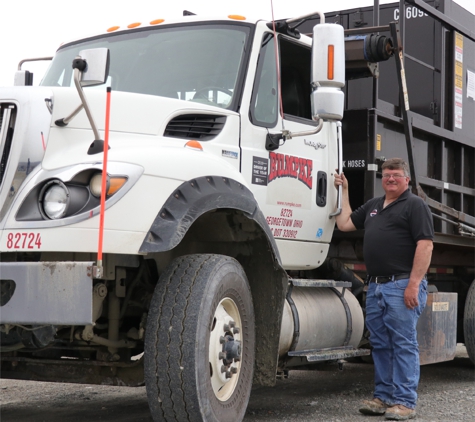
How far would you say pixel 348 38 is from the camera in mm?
6227

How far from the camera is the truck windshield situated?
5.09 metres

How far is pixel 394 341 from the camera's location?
552 cm

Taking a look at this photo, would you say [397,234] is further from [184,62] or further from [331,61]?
[184,62]

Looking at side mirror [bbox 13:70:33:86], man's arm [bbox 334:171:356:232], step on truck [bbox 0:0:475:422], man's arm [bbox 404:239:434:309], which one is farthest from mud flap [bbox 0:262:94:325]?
side mirror [bbox 13:70:33:86]

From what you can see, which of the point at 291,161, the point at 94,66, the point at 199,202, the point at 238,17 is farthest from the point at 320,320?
the point at 94,66

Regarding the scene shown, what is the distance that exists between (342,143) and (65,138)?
8.57ft

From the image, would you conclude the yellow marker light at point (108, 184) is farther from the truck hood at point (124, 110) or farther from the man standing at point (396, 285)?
the man standing at point (396, 285)

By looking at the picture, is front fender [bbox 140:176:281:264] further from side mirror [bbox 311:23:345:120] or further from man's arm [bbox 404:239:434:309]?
man's arm [bbox 404:239:434:309]

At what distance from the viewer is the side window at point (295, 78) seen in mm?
5551

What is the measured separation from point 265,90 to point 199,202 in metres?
1.38

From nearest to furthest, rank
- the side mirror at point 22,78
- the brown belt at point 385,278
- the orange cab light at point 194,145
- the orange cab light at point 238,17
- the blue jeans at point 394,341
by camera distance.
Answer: the orange cab light at point 194,145, the orange cab light at point 238,17, the blue jeans at point 394,341, the brown belt at point 385,278, the side mirror at point 22,78

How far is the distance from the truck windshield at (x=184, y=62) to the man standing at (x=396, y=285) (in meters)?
1.39

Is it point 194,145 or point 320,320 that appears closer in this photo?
point 194,145

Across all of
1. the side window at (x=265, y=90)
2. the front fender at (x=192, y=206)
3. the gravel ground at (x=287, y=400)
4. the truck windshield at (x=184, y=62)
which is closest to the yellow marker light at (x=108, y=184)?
the front fender at (x=192, y=206)
